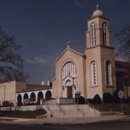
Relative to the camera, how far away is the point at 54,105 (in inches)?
1540

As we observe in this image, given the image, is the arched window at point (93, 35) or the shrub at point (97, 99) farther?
the arched window at point (93, 35)

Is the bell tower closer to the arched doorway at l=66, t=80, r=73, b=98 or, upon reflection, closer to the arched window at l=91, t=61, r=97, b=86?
the arched window at l=91, t=61, r=97, b=86

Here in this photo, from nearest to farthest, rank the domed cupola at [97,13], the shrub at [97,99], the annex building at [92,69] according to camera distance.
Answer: the shrub at [97,99]
the annex building at [92,69]
the domed cupola at [97,13]

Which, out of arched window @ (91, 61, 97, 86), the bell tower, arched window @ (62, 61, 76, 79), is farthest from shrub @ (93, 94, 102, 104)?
arched window @ (62, 61, 76, 79)

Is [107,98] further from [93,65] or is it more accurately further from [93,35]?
[93,35]

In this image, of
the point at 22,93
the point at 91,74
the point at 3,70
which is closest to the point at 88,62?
the point at 91,74

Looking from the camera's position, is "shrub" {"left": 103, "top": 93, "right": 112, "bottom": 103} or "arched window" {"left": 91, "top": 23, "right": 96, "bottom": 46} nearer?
"shrub" {"left": 103, "top": 93, "right": 112, "bottom": 103}

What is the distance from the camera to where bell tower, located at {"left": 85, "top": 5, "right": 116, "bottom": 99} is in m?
45.2

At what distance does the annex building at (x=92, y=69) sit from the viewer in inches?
1800

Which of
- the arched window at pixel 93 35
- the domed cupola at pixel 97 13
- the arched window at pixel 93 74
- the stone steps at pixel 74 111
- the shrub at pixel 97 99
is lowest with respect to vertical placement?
the stone steps at pixel 74 111

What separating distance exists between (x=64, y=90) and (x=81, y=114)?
1482 centimetres

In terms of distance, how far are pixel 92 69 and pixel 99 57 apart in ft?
9.03

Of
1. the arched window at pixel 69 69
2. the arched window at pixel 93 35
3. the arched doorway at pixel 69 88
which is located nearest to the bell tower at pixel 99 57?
the arched window at pixel 93 35

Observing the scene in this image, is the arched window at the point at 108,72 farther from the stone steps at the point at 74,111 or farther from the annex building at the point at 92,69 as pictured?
the stone steps at the point at 74,111
